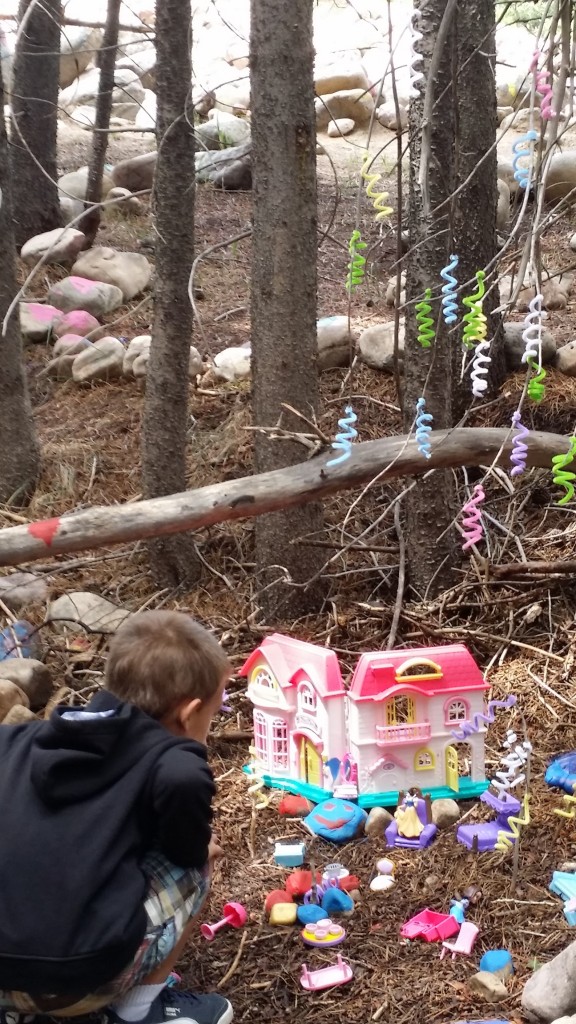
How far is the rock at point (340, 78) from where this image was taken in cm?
1332

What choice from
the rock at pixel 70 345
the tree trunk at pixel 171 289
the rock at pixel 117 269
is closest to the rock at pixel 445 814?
the tree trunk at pixel 171 289

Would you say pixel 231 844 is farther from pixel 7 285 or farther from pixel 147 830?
pixel 7 285

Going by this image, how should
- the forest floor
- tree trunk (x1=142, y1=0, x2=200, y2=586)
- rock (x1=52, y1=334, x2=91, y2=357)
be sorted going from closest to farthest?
the forest floor < tree trunk (x1=142, y1=0, x2=200, y2=586) < rock (x1=52, y1=334, x2=91, y2=357)

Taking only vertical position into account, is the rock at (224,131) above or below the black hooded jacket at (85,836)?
above

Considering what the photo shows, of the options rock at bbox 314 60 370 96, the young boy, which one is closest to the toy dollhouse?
the young boy

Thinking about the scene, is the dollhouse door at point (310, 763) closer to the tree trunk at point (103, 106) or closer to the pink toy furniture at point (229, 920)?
the pink toy furniture at point (229, 920)

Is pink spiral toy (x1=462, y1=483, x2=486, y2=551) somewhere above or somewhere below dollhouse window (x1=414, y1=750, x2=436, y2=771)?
above

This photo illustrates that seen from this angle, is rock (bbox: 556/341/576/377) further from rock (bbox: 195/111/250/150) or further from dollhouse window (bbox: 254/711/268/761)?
rock (bbox: 195/111/250/150)

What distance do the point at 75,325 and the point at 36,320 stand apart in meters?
0.33

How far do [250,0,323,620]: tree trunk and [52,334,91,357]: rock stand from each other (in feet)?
9.38

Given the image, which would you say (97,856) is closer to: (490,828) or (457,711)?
(490,828)

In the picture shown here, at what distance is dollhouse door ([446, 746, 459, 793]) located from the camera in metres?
3.22

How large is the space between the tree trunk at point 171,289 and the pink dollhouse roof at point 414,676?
1.67 m

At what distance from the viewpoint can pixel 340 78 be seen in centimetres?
1333
